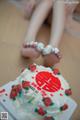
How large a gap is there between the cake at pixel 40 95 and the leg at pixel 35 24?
20 cm

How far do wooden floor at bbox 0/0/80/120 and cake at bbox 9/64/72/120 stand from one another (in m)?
0.15

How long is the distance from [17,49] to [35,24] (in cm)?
15

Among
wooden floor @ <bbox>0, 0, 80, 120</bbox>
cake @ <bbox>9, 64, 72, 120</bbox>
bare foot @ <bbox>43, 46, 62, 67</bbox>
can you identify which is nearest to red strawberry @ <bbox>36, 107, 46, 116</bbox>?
cake @ <bbox>9, 64, 72, 120</bbox>

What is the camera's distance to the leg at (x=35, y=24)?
1024mm

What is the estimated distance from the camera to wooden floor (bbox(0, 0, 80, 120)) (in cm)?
101

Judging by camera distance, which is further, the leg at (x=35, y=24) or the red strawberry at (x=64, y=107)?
the leg at (x=35, y=24)

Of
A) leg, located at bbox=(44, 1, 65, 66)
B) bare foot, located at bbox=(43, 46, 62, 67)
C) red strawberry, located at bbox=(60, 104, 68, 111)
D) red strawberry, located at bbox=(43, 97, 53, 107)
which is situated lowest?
red strawberry, located at bbox=(60, 104, 68, 111)

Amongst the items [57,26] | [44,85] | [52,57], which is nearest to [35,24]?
[57,26]

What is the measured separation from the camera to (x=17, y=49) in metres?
1.11

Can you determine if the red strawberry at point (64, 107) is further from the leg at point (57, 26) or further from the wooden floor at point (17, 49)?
the leg at point (57, 26)

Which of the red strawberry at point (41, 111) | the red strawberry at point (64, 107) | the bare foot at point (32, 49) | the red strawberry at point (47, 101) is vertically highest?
the bare foot at point (32, 49)

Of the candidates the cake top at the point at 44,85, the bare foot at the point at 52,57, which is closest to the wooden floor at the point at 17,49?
the bare foot at the point at 52,57

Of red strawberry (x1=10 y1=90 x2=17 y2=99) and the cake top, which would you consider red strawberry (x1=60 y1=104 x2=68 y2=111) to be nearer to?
the cake top

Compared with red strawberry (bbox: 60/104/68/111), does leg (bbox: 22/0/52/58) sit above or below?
above
